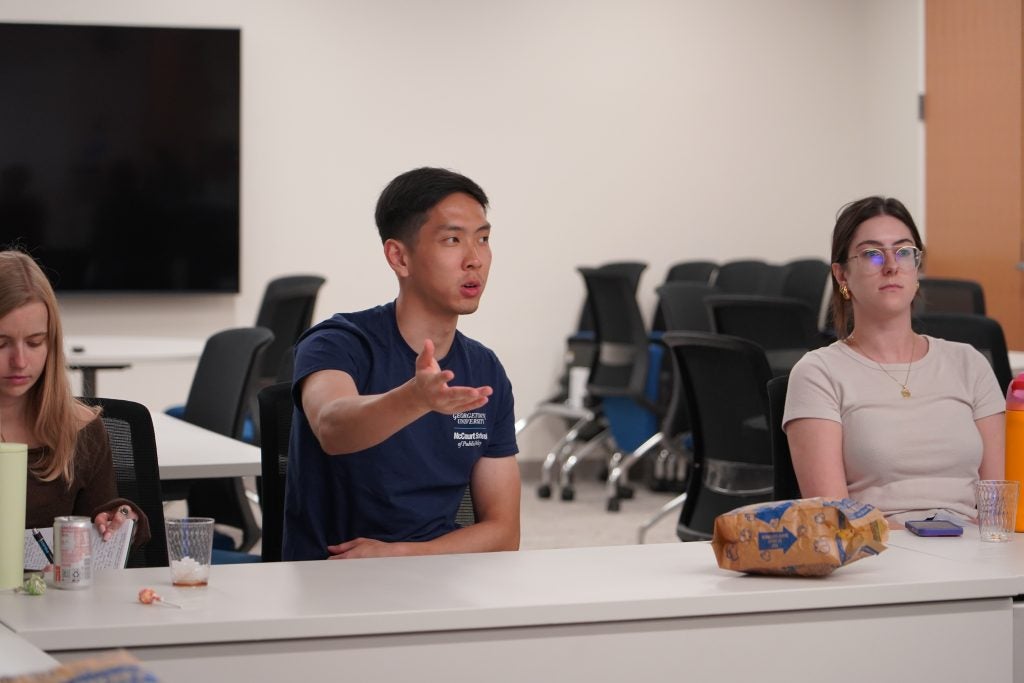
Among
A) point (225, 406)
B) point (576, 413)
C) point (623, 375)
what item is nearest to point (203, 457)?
point (225, 406)

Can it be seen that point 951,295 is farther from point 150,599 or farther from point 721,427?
point 150,599

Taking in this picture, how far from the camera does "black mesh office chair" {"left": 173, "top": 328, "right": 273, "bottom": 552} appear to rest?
3420mm

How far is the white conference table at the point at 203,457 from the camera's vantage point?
2.77m

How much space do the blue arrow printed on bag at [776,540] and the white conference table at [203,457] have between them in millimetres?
1343

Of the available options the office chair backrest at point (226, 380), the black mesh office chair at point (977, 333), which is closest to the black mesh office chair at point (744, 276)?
the black mesh office chair at point (977, 333)

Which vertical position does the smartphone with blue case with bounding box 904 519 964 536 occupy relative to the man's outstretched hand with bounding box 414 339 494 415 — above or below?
below

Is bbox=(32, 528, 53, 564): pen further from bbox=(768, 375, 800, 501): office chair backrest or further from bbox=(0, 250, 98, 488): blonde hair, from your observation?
bbox=(768, 375, 800, 501): office chair backrest

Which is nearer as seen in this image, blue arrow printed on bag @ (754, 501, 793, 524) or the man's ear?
blue arrow printed on bag @ (754, 501, 793, 524)

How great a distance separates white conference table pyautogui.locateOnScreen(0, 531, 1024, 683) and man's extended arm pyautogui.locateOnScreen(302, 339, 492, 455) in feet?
0.64

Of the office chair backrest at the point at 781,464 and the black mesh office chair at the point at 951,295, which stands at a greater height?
the black mesh office chair at the point at 951,295

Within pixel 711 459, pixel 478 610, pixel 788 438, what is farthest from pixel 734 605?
pixel 711 459

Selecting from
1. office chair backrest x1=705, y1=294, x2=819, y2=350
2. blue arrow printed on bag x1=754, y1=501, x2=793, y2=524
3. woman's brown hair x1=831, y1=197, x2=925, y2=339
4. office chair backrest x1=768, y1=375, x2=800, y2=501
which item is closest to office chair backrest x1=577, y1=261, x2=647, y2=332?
office chair backrest x1=705, y1=294, x2=819, y2=350

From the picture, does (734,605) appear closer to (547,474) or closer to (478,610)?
(478,610)

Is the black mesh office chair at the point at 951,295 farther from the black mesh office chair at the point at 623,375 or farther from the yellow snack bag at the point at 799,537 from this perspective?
the yellow snack bag at the point at 799,537
